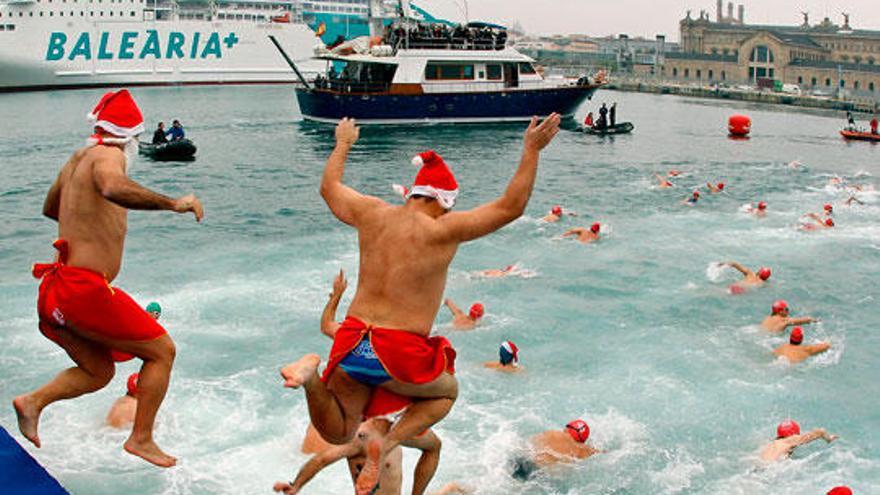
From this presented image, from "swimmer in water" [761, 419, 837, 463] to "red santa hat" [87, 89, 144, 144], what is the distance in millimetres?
8991

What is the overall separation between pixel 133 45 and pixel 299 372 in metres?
87.0

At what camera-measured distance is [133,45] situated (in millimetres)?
84938

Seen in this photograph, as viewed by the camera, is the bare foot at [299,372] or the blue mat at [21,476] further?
the blue mat at [21,476]

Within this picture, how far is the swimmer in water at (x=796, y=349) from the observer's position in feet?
49.5

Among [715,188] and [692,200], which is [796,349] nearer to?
[692,200]

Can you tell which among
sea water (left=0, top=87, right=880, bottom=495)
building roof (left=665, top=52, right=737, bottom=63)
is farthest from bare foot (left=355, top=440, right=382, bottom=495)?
building roof (left=665, top=52, right=737, bottom=63)

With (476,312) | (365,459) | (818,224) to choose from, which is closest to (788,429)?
(476,312)

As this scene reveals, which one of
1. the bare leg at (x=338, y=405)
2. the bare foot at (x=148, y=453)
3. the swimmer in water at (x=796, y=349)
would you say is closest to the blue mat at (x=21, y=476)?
the bare foot at (x=148, y=453)

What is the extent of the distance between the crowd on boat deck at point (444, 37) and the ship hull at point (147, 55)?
34054 millimetres

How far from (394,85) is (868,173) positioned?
2670cm

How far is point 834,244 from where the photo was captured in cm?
2458

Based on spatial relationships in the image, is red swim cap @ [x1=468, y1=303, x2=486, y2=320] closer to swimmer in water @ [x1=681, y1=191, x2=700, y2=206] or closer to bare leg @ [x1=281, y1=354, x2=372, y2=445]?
bare leg @ [x1=281, y1=354, x2=372, y2=445]

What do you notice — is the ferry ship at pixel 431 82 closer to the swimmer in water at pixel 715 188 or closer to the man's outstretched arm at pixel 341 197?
the swimmer in water at pixel 715 188

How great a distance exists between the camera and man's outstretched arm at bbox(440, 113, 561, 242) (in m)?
4.95
